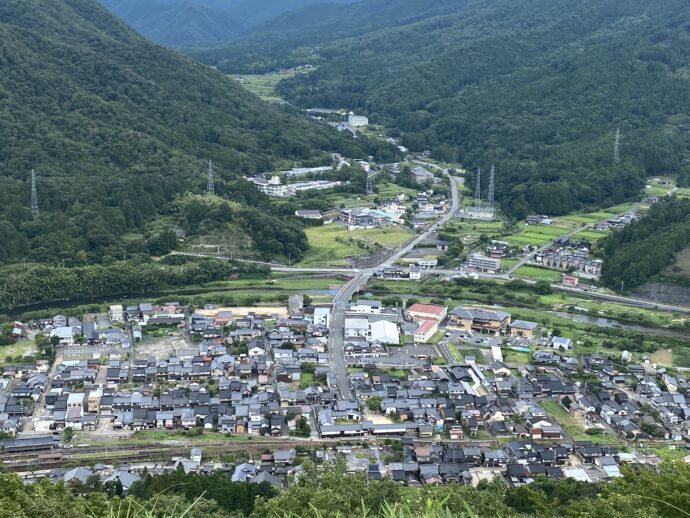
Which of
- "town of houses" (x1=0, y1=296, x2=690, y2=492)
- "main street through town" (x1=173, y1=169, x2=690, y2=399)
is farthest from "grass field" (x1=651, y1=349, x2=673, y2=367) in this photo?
"main street through town" (x1=173, y1=169, x2=690, y2=399)

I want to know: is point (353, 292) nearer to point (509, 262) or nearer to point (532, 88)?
point (509, 262)

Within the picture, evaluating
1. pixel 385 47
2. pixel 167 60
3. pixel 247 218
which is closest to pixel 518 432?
pixel 247 218

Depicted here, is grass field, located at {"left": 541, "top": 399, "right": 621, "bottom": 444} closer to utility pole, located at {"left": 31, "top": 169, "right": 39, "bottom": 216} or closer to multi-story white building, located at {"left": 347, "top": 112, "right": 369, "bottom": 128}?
utility pole, located at {"left": 31, "top": 169, "right": 39, "bottom": 216}

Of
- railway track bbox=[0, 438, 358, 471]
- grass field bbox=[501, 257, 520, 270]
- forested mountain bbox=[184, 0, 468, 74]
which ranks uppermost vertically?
forested mountain bbox=[184, 0, 468, 74]

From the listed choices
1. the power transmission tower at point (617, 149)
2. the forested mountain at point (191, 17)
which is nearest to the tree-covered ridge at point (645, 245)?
the power transmission tower at point (617, 149)

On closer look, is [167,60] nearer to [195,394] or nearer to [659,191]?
[659,191]

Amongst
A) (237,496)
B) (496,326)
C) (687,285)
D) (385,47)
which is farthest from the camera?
(385,47)

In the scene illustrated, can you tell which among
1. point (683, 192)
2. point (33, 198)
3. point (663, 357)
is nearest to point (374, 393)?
point (663, 357)

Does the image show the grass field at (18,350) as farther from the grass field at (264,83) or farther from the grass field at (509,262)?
the grass field at (264,83)
